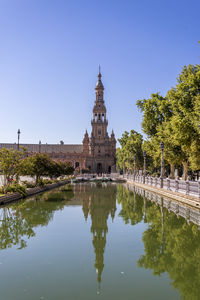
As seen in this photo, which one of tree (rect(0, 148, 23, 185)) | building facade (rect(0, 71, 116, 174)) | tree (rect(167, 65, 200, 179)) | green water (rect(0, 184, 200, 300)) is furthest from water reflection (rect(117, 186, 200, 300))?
building facade (rect(0, 71, 116, 174))

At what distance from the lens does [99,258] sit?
9961mm

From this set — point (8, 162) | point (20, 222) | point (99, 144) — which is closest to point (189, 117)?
point (8, 162)

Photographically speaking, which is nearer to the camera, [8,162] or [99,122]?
[8,162]

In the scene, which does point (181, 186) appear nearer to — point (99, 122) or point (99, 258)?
point (99, 258)

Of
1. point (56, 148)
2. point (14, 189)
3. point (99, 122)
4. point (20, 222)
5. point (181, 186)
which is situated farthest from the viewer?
point (56, 148)

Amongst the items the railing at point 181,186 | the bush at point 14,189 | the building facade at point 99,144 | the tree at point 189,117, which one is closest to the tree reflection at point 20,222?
the bush at point 14,189

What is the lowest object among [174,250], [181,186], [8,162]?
[174,250]

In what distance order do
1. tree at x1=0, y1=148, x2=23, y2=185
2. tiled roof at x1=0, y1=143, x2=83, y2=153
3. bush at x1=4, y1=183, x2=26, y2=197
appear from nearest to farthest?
bush at x1=4, y1=183, x2=26, y2=197 < tree at x1=0, y1=148, x2=23, y2=185 < tiled roof at x1=0, y1=143, x2=83, y2=153

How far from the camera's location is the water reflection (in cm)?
795

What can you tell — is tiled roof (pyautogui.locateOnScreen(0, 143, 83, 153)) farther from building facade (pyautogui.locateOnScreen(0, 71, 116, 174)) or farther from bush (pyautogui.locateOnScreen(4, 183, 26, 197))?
bush (pyautogui.locateOnScreen(4, 183, 26, 197))

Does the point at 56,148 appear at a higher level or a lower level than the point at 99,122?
lower

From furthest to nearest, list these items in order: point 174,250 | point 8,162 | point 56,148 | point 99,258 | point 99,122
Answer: point 56,148 → point 99,122 → point 8,162 → point 174,250 → point 99,258

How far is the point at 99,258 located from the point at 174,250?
9.49 feet

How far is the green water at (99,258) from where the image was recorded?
24.0 feet
